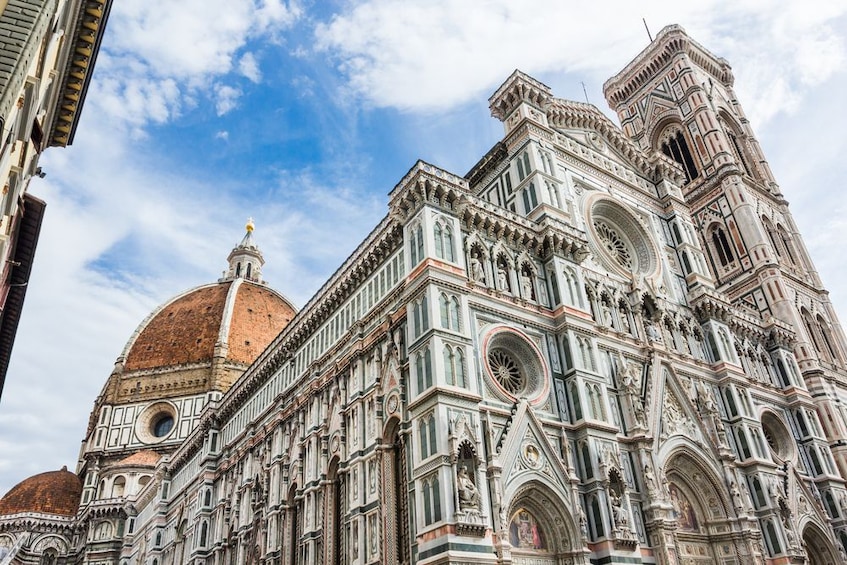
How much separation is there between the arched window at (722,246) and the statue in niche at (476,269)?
26931mm

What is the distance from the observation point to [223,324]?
7469cm

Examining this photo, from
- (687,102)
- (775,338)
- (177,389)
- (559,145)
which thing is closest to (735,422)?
(775,338)

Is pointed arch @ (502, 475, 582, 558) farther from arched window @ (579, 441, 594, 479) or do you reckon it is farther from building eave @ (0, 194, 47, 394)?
building eave @ (0, 194, 47, 394)

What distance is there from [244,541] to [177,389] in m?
39.8

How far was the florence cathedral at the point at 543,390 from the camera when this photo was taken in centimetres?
2098

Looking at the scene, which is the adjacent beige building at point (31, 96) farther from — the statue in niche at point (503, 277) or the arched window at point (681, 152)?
the arched window at point (681, 152)

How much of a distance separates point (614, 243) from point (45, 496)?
59.0m

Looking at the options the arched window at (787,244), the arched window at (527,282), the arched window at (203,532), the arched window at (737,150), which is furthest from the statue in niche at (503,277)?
the arched window at (737,150)

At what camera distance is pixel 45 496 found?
61.7 meters

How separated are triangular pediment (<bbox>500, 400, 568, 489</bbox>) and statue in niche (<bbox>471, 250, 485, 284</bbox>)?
5.03 metres

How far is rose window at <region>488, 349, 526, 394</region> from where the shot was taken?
2341 centimetres

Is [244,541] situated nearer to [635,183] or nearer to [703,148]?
[635,183]

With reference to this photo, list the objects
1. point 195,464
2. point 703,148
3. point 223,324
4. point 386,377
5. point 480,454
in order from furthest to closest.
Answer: point 223,324, point 703,148, point 195,464, point 386,377, point 480,454

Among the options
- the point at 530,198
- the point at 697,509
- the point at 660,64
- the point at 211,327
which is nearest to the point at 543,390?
the point at 697,509
